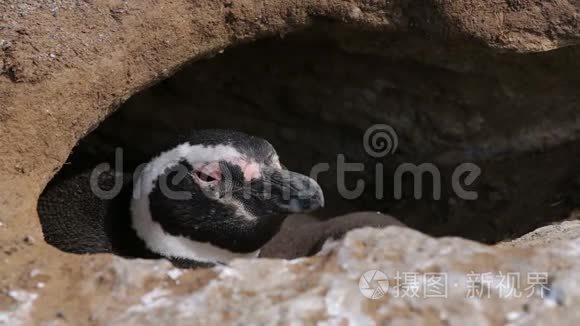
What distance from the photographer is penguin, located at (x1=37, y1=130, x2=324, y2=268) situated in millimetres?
2387

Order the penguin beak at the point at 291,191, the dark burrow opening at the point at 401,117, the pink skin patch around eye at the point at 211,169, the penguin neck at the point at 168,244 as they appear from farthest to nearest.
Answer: the dark burrow opening at the point at 401,117
the penguin neck at the point at 168,244
the pink skin patch around eye at the point at 211,169
the penguin beak at the point at 291,191

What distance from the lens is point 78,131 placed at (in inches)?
91.8

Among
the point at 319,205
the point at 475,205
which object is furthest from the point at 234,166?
the point at 475,205

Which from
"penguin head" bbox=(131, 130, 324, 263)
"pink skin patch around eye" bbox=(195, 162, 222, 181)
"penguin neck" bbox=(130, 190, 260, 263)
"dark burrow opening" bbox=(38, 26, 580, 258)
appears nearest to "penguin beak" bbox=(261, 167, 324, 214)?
"penguin head" bbox=(131, 130, 324, 263)

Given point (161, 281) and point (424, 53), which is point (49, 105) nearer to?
point (161, 281)

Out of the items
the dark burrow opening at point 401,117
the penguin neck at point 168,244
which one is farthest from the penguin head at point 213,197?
the dark burrow opening at point 401,117

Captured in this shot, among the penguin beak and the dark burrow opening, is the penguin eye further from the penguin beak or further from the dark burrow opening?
the dark burrow opening

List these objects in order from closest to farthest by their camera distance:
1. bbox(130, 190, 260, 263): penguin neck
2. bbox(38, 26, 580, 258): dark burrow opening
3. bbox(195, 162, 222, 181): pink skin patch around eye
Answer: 1. bbox(195, 162, 222, 181): pink skin patch around eye
2. bbox(130, 190, 260, 263): penguin neck
3. bbox(38, 26, 580, 258): dark burrow opening

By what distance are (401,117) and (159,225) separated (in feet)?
4.28

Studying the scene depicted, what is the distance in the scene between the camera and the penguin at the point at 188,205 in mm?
2387

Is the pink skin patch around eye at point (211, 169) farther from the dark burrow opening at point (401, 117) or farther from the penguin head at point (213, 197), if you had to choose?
the dark burrow opening at point (401, 117)

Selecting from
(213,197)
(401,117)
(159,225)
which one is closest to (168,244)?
(159,225)

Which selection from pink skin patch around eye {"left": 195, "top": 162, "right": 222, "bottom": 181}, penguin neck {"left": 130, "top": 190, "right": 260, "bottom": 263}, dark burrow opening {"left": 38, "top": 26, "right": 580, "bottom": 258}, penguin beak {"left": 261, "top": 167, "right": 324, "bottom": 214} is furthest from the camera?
dark burrow opening {"left": 38, "top": 26, "right": 580, "bottom": 258}

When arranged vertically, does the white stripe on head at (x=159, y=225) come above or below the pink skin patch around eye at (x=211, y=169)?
below
